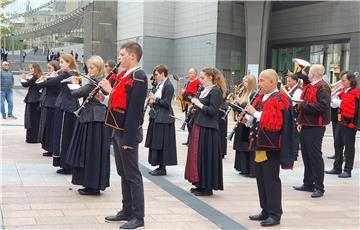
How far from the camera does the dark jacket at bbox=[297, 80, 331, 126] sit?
7.12m

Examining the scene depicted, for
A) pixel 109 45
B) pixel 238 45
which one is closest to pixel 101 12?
pixel 109 45

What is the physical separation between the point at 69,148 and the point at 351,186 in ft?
15.2

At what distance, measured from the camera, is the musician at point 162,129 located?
26.7 ft

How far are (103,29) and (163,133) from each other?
103 feet

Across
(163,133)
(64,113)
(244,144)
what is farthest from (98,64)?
(244,144)

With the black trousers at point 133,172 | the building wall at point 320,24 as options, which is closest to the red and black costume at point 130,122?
the black trousers at point 133,172

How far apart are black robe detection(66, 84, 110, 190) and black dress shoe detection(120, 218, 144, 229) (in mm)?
1443

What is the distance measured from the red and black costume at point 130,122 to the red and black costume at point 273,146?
55.6 inches

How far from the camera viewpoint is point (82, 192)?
664 cm

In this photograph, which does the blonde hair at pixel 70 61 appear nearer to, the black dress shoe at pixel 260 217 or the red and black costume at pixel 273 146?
the red and black costume at pixel 273 146

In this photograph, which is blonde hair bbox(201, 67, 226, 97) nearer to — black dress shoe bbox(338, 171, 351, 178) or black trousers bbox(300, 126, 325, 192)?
black trousers bbox(300, 126, 325, 192)

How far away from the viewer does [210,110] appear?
6781 millimetres

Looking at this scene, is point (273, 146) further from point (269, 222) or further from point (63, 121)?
point (63, 121)

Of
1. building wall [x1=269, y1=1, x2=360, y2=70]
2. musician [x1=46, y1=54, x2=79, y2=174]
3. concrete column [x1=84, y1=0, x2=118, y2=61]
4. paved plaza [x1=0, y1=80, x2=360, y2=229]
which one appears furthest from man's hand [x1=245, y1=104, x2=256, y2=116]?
concrete column [x1=84, y1=0, x2=118, y2=61]
